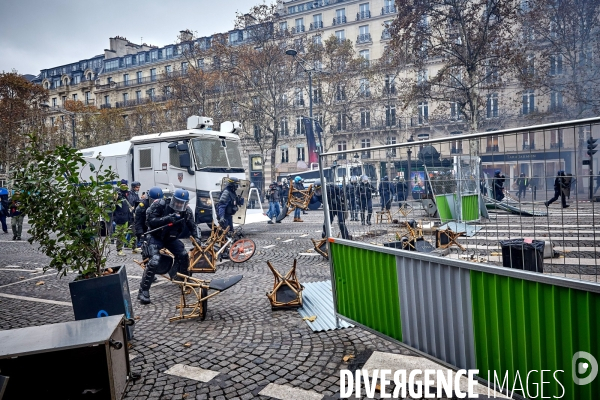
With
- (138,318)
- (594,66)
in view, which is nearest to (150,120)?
(594,66)

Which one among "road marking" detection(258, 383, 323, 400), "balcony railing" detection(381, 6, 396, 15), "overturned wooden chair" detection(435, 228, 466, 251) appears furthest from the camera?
"balcony railing" detection(381, 6, 396, 15)

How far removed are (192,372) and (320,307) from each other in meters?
2.05

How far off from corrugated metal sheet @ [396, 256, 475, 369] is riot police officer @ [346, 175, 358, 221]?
946 millimetres

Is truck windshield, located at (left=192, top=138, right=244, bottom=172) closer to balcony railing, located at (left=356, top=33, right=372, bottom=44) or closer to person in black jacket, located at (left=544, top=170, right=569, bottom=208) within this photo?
person in black jacket, located at (left=544, top=170, right=569, bottom=208)

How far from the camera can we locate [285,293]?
5.77m

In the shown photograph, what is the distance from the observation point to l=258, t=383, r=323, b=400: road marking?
3365 millimetres

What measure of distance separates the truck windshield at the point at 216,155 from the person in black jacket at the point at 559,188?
11.0m

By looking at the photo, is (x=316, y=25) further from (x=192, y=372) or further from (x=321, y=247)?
(x=192, y=372)

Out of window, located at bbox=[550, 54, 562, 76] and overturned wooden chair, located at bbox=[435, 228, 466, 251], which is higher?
window, located at bbox=[550, 54, 562, 76]

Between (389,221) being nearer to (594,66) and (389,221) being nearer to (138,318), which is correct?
(138,318)

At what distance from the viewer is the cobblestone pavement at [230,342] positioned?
3.63 m

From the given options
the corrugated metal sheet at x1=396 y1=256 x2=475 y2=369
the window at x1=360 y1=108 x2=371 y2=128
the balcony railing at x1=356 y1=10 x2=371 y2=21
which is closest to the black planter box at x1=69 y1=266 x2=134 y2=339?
the corrugated metal sheet at x1=396 y1=256 x2=475 y2=369

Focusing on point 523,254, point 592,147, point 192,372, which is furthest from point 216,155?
point 592,147

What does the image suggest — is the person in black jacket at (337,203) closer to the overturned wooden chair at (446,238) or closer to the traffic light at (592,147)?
the overturned wooden chair at (446,238)
